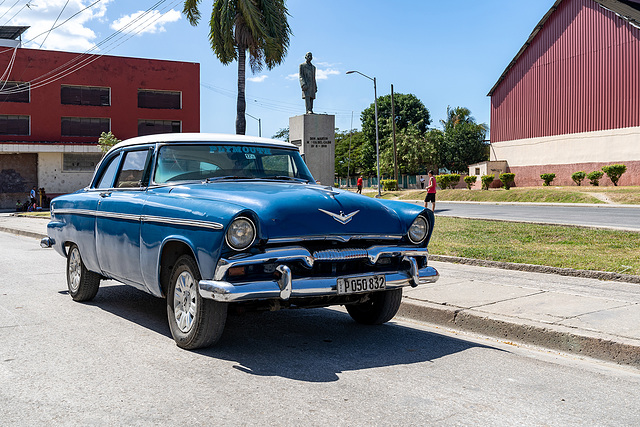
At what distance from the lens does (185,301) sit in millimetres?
5164

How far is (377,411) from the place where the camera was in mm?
3756

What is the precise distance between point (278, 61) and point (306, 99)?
7.91m

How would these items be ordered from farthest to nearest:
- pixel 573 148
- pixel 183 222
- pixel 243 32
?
pixel 573 148 → pixel 243 32 → pixel 183 222

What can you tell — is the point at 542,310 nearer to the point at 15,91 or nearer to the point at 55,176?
the point at 55,176

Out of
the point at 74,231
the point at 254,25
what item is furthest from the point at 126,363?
the point at 254,25

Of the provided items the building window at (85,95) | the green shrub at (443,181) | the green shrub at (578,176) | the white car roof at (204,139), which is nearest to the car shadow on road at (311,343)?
the white car roof at (204,139)

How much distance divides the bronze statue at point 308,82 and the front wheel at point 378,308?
13698 millimetres

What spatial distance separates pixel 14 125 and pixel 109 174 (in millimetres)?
42639

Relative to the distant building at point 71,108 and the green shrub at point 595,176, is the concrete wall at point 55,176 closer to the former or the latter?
the distant building at point 71,108

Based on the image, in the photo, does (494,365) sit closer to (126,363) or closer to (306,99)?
(126,363)

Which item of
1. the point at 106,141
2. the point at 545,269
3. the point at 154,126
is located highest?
the point at 154,126

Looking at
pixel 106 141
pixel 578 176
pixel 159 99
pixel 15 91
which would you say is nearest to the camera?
pixel 578 176

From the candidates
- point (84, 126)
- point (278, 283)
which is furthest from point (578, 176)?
point (278, 283)

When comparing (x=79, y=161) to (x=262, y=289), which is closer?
(x=262, y=289)
